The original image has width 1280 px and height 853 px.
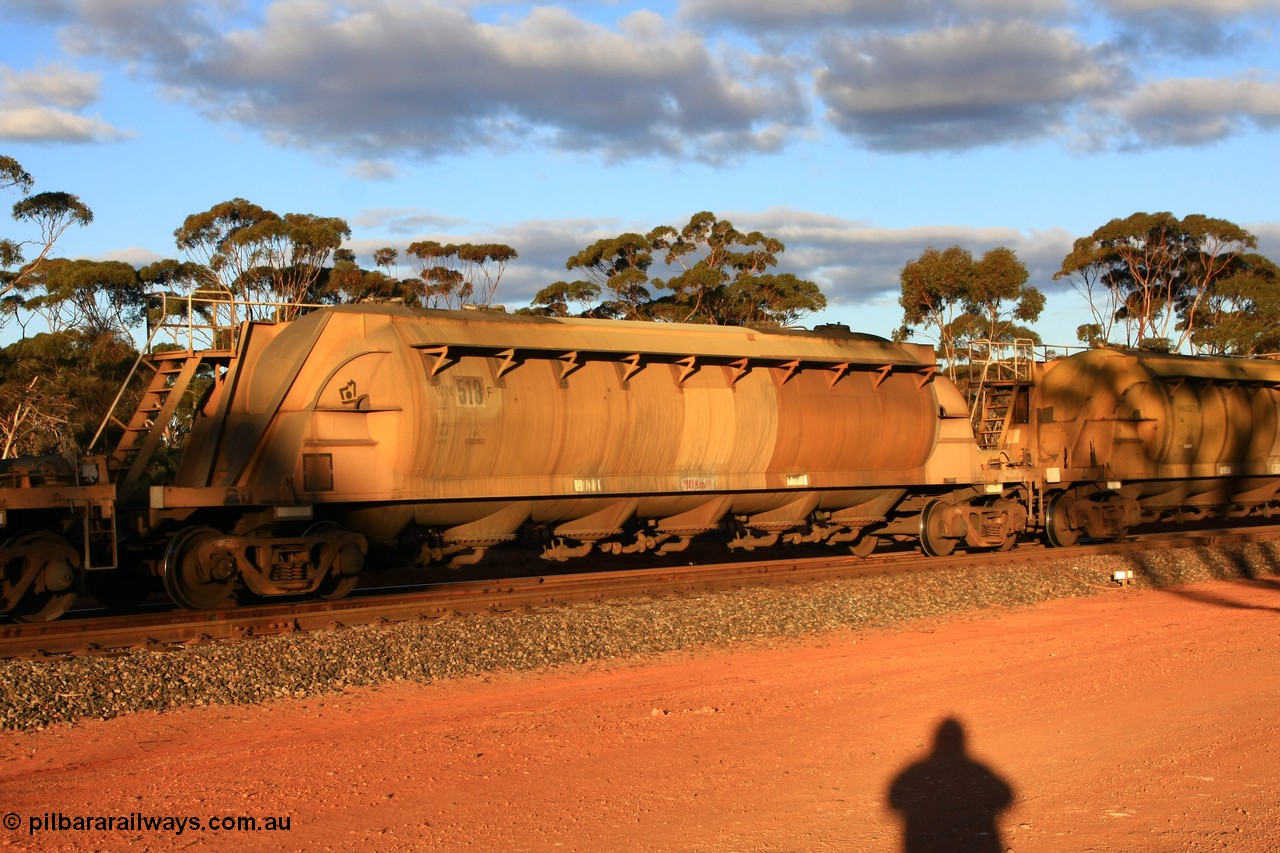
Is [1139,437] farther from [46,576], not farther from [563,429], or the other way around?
[46,576]

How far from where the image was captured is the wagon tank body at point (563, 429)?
44.3ft

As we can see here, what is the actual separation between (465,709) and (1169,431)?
57.9ft

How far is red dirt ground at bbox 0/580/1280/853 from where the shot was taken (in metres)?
6.20

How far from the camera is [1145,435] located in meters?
22.4

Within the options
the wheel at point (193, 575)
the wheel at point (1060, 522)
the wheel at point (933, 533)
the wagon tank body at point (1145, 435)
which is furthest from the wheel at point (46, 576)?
the wheel at point (1060, 522)

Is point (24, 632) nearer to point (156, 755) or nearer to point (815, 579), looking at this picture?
point (156, 755)

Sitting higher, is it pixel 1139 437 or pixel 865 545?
pixel 1139 437

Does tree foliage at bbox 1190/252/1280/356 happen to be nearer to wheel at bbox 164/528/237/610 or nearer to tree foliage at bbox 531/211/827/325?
tree foliage at bbox 531/211/827/325

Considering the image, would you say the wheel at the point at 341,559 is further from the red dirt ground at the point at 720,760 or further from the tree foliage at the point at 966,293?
the tree foliage at the point at 966,293

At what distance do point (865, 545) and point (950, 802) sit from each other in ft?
44.5

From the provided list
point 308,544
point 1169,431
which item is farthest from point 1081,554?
point 308,544

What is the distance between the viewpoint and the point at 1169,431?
22.6m

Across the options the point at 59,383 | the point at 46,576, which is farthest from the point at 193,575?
the point at 59,383

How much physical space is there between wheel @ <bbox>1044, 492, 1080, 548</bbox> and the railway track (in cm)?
53
